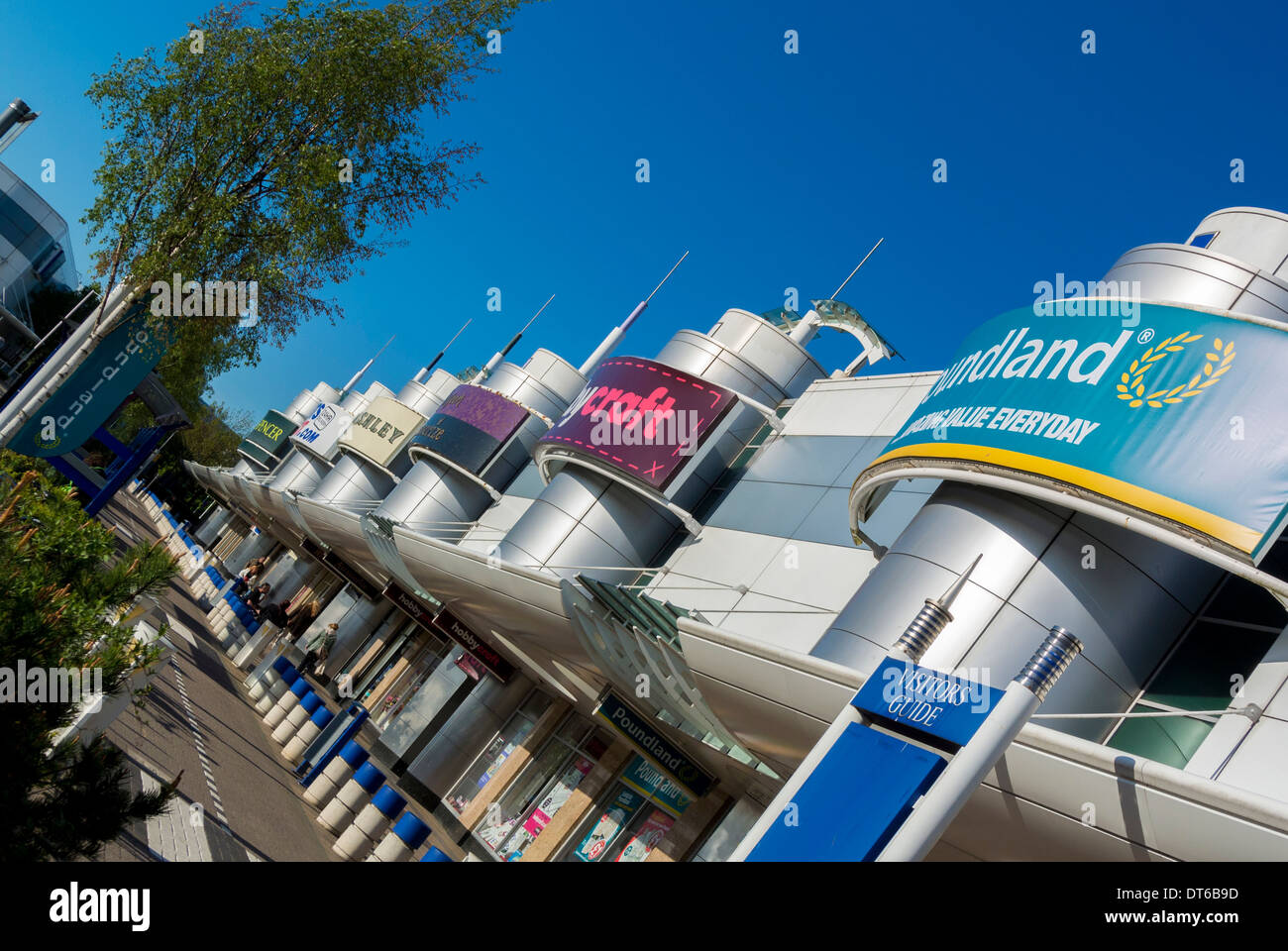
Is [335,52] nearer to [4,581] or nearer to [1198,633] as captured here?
[4,581]

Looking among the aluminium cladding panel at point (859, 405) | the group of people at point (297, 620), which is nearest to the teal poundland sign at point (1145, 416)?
the aluminium cladding panel at point (859, 405)

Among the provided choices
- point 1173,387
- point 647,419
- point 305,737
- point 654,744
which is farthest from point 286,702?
point 1173,387

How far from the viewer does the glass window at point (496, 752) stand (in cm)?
2173

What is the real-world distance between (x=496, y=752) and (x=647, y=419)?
1003cm

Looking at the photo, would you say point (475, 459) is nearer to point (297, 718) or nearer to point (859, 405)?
point (297, 718)

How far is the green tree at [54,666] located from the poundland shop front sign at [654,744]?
8208 mm

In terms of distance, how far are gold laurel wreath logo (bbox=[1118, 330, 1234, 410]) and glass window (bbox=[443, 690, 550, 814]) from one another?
649 inches

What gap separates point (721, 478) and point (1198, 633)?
32.6 feet

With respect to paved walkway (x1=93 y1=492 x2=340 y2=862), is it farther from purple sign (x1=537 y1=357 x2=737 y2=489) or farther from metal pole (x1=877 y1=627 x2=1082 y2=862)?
purple sign (x1=537 y1=357 x2=737 y2=489)

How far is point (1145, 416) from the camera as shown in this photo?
7.39m

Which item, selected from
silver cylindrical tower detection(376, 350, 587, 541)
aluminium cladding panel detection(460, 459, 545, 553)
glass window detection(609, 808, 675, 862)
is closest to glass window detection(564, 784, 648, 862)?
glass window detection(609, 808, 675, 862)

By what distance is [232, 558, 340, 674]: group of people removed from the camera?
31.3 m

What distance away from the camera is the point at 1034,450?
7992 millimetres

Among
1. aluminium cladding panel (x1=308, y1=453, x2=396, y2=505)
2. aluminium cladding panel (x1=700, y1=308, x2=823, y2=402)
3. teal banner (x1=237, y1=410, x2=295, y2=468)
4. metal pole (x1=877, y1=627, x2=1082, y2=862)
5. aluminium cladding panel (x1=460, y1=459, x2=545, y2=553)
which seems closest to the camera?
metal pole (x1=877, y1=627, x2=1082, y2=862)
